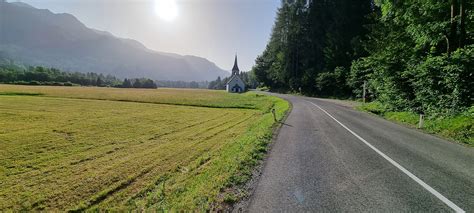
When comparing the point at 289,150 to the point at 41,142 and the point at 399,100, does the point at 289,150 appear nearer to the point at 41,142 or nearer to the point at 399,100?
the point at 41,142

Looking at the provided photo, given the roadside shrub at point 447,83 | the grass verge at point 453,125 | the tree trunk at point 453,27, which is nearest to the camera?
the grass verge at point 453,125

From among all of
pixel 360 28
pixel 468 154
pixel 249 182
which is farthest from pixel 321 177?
pixel 360 28

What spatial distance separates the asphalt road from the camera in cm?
429

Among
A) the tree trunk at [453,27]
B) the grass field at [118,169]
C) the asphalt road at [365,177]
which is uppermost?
the tree trunk at [453,27]

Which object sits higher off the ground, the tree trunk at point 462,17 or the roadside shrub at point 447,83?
the tree trunk at point 462,17

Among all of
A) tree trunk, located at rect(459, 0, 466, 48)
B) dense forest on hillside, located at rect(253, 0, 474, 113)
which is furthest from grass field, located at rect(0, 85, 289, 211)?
tree trunk, located at rect(459, 0, 466, 48)

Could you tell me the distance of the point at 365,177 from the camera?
5566 mm

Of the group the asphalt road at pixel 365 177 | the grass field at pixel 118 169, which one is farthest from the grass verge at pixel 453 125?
the grass field at pixel 118 169

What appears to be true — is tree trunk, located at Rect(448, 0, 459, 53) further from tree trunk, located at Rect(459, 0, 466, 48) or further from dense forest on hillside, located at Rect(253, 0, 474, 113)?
tree trunk, located at Rect(459, 0, 466, 48)

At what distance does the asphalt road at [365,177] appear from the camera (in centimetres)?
429

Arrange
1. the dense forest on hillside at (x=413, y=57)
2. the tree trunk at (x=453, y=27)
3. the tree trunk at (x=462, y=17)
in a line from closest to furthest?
the dense forest on hillside at (x=413, y=57)
the tree trunk at (x=462, y=17)
the tree trunk at (x=453, y=27)

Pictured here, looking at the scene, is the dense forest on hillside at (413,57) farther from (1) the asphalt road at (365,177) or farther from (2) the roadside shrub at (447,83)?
(1) the asphalt road at (365,177)

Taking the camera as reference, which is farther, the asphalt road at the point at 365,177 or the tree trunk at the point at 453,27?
the tree trunk at the point at 453,27

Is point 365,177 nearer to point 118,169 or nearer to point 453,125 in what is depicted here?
point 118,169
